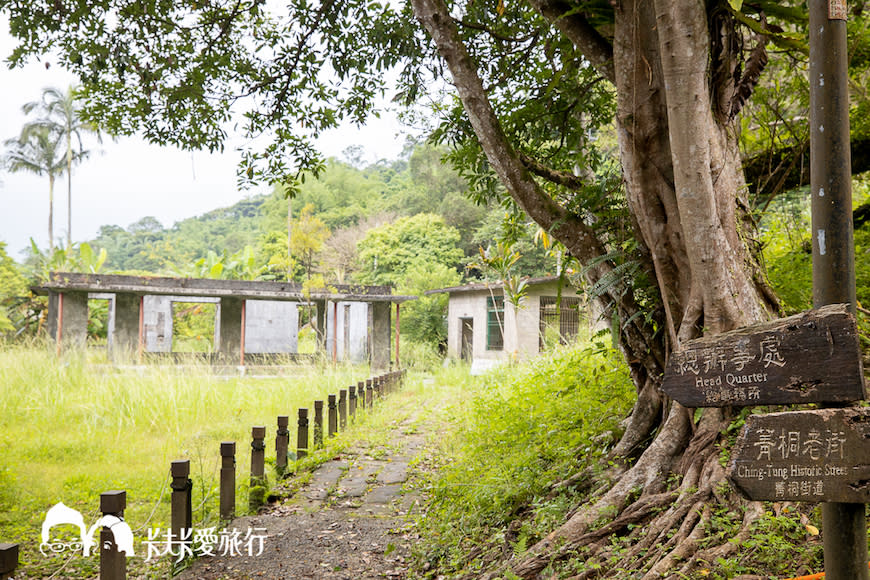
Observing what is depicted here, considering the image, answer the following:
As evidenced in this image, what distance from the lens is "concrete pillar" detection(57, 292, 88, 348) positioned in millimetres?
16953

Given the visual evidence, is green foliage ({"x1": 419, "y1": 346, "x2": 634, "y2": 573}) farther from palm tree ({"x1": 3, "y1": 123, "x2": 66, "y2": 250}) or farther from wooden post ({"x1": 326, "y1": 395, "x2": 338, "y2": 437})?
palm tree ({"x1": 3, "y1": 123, "x2": 66, "y2": 250})

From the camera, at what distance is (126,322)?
709 inches

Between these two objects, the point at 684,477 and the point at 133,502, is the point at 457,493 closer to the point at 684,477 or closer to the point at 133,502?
the point at 684,477

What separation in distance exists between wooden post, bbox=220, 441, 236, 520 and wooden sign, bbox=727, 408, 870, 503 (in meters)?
3.84

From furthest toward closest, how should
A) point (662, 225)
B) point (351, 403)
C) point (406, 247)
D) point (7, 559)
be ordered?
point (406, 247) < point (351, 403) < point (662, 225) < point (7, 559)

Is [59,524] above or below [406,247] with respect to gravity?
Result: below

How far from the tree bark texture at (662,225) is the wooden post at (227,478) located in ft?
8.18

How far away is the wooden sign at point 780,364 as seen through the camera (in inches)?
74.7

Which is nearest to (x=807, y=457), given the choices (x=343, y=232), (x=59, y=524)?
(x=59, y=524)

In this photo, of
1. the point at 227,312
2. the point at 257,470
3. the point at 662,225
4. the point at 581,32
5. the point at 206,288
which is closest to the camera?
the point at 662,225

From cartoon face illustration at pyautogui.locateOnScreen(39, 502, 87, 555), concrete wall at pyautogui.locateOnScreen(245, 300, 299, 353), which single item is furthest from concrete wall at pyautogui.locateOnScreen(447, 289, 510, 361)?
cartoon face illustration at pyautogui.locateOnScreen(39, 502, 87, 555)

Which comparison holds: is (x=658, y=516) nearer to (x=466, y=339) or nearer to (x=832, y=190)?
(x=832, y=190)

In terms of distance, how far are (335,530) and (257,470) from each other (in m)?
1.19

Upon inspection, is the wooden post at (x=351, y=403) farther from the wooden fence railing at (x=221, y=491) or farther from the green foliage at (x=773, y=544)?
the green foliage at (x=773, y=544)
